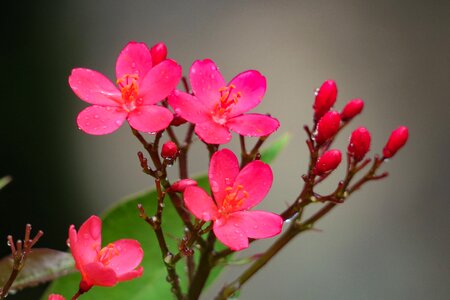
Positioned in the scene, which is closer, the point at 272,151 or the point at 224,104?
the point at 224,104

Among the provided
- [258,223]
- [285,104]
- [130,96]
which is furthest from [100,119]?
[285,104]

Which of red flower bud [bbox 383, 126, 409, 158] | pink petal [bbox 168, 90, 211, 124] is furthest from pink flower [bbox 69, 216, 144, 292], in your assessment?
red flower bud [bbox 383, 126, 409, 158]

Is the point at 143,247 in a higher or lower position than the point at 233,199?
lower

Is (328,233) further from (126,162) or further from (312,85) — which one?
(126,162)

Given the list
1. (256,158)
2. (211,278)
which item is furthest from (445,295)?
(256,158)

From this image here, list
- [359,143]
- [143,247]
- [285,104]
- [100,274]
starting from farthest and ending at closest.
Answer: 1. [285,104]
2. [143,247]
3. [359,143]
4. [100,274]

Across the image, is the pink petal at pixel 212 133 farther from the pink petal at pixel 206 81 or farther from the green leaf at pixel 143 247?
the green leaf at pixel 143 247

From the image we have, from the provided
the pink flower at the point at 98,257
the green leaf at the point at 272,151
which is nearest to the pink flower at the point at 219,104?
the pink flower at the point at 98,257

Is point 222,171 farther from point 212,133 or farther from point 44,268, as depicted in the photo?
point 44,268
